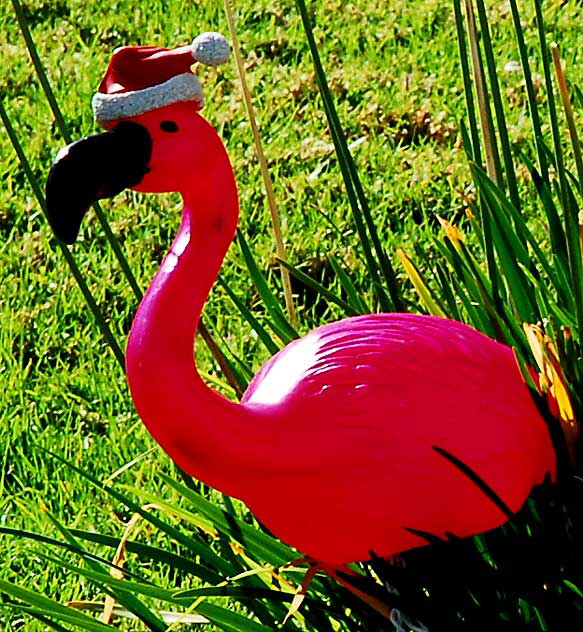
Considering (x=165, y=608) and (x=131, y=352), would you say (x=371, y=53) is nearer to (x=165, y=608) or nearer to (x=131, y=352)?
(x=165, y=608)

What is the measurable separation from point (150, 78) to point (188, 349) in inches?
10.7

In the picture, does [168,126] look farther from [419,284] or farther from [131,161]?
[419,284]

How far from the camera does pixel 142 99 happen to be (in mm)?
1312

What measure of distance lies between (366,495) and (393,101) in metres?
2.13

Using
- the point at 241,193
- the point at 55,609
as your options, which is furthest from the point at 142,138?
the point at 241,193

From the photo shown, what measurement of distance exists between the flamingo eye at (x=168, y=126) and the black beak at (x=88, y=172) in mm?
22

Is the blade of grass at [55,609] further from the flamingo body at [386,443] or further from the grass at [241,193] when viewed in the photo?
the grass at [241,193]

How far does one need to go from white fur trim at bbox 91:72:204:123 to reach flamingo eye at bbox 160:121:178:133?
0.02 meters

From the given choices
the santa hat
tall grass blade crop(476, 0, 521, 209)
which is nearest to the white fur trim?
the santa hat

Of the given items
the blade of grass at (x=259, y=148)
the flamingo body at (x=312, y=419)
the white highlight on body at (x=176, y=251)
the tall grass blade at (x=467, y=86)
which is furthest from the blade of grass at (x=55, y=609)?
the tall grass blade at (x=467, y=86)

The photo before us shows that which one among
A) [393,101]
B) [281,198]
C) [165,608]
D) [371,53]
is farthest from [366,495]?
[371,53]

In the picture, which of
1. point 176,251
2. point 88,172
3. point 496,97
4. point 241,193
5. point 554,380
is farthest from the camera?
point 241,193

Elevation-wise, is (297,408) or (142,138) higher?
(142,138)

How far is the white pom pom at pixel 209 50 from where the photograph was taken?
51.7 inches
